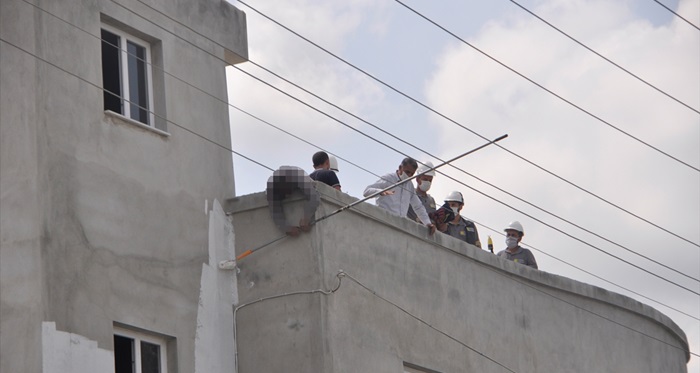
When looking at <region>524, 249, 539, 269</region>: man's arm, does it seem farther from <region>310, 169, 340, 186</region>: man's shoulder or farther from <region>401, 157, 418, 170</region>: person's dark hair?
<region>310, 169, 340, 186</region>: man's shoulder

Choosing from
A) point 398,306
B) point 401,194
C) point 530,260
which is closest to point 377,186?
point 401,194

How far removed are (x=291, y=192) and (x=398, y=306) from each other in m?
2.38

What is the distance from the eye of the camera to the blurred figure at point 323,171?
22.9m

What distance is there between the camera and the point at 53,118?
781 inches

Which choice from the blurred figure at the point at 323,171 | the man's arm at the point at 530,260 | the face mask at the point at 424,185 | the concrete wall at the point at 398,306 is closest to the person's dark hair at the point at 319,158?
the blurred figure at the point at 323,171

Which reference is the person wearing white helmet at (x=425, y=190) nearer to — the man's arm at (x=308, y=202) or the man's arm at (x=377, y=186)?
the man's arm at (x=377, y=186)

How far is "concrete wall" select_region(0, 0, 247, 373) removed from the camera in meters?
19.0

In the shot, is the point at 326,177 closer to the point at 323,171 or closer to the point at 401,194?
the point at 323,171

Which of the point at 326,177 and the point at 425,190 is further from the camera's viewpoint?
the point at 425,190

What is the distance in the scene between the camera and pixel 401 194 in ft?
79.7

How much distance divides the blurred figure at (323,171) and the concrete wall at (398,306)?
0.83 meters

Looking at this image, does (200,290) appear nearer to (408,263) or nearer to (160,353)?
(160,353)

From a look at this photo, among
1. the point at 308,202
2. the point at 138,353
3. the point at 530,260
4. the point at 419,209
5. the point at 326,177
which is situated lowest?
the point at 138,353

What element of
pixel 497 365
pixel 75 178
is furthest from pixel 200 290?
pixel 497 365
